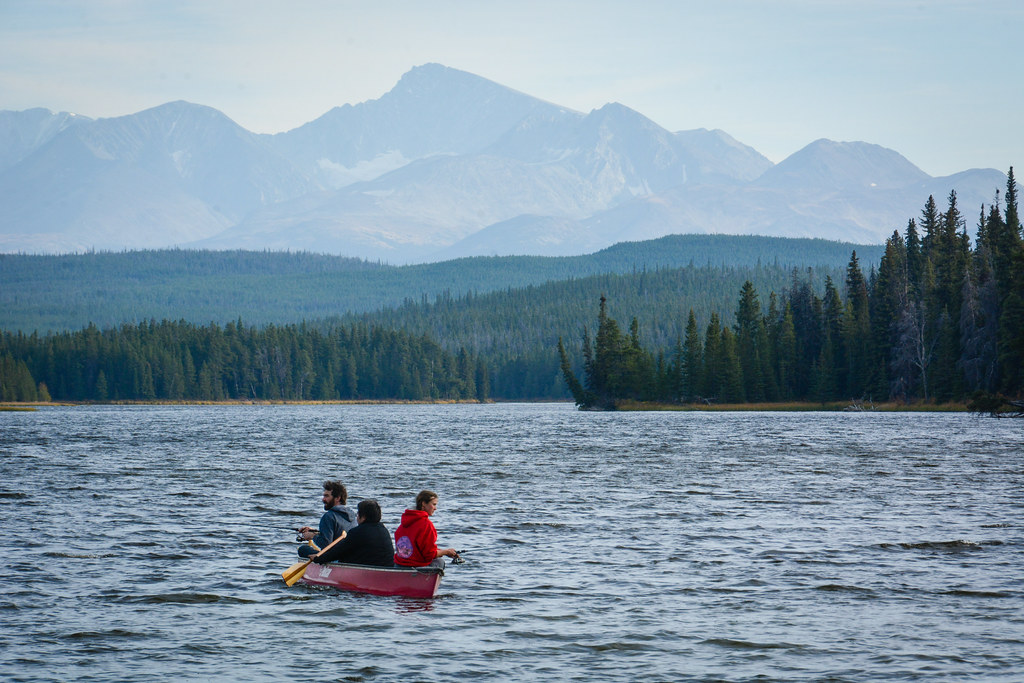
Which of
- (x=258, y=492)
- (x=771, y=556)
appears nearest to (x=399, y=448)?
(x=258, y=492)

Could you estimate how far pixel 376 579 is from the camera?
2927 cm

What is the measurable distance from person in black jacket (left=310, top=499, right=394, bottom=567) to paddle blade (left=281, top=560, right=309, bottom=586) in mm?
492

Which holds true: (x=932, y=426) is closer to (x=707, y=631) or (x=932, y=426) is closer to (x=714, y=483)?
(x=714, y=483)

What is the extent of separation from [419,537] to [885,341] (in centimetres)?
13263

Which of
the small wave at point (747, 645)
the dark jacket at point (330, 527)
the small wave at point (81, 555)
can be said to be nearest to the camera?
the small wave at point (747, 645)

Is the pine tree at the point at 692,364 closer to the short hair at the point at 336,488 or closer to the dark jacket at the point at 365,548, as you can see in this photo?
the short hair at the point at 336,488

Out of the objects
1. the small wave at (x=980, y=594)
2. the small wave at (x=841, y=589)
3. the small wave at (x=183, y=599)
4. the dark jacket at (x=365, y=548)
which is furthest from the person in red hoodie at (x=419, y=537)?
the small wave at (x=980, y=594)

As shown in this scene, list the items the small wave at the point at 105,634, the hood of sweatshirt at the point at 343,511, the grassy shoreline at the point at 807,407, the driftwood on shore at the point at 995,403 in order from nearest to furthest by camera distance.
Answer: the small wave at the point at 105,634, the hood of sweatshirt at the point at 343,511, the driftwood on shore at the point at 995,403, the grassy shoreline at the point at 807,407

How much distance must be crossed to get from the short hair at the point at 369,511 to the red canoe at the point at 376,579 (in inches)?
45.5

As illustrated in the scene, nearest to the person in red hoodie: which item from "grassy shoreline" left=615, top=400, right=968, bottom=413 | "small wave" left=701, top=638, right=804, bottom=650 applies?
"small wave" left=701, top=638, right=804, bottom=650

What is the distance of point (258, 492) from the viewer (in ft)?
176

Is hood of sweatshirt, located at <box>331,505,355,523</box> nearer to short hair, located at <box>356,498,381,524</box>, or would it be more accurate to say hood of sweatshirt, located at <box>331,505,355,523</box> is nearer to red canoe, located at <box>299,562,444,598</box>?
short hair, located at <box>356,498,381,524</box>

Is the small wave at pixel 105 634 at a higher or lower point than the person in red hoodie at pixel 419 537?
lower

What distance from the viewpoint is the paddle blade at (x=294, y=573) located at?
29.7m
